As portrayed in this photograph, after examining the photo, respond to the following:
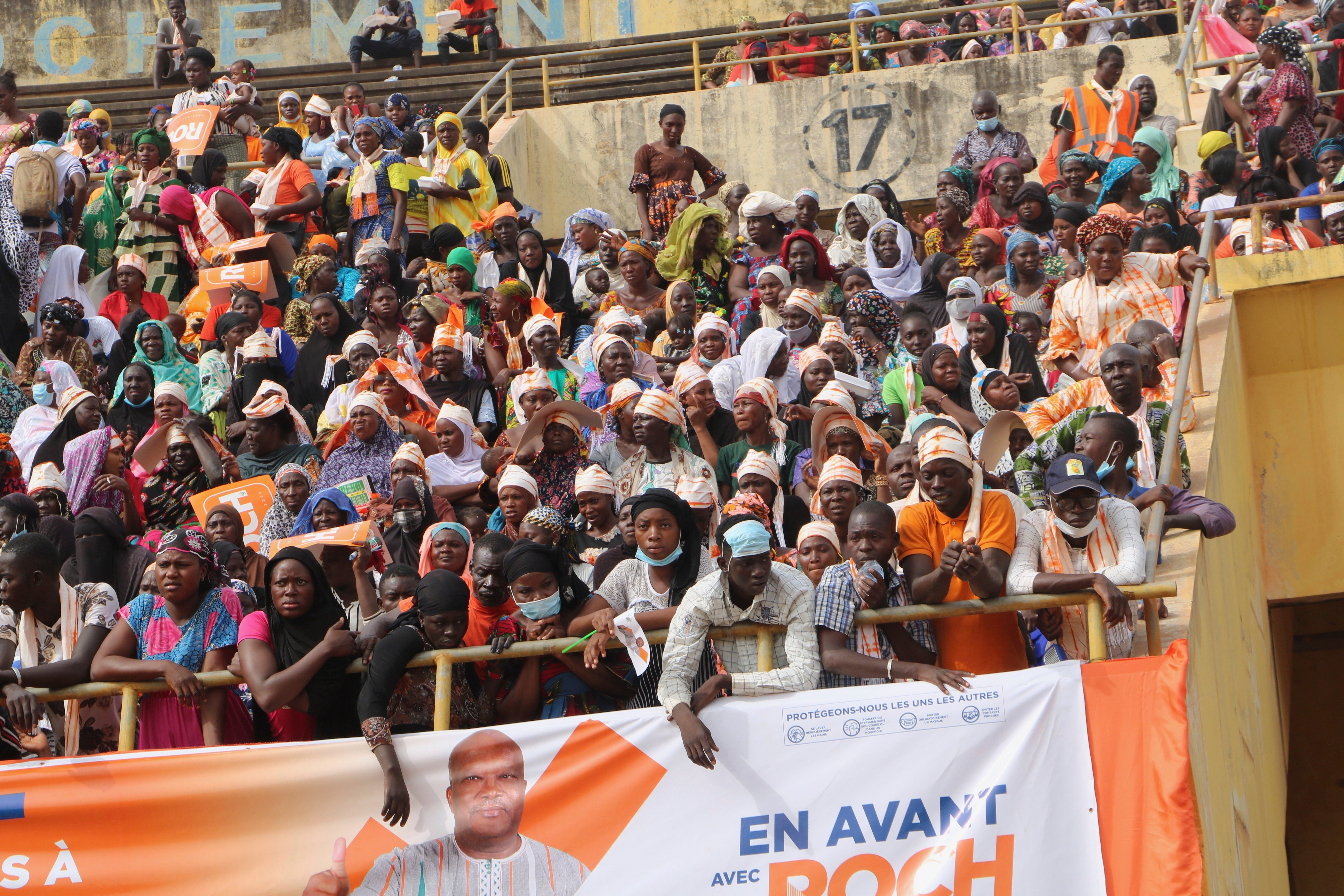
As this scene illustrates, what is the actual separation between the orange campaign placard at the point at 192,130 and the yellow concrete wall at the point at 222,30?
9.02m

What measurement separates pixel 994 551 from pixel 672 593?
131cm

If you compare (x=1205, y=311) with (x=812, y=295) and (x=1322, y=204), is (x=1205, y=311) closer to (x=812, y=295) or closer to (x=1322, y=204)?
(x=1322, y=204)

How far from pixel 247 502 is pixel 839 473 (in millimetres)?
3299

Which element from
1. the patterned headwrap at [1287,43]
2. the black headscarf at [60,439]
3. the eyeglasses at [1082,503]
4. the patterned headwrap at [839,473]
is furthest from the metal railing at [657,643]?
the patterned headwrap at [1287,43]

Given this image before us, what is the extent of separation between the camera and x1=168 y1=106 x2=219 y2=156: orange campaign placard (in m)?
14.7

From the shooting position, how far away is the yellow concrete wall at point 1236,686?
653 cm

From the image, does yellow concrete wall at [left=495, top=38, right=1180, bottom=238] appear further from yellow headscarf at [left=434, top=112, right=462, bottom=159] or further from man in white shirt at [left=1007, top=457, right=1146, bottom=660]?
man in white shirt at [left=1007, top=457, right=1146, bottom=660]

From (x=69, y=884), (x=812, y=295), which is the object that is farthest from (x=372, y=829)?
(x=812, y=295)

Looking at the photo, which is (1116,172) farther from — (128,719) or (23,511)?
(128,719)

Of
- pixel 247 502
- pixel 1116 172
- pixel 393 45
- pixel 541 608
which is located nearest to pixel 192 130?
pixel 393 45

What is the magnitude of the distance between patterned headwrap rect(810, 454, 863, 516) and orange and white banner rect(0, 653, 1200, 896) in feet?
4.43

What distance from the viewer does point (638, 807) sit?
646 centimetres

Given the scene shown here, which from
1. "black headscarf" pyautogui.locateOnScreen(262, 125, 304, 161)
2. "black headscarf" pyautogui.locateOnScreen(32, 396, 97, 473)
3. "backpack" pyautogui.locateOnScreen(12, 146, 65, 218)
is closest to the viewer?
"black headscarf" pyautogui.locateOnScreen(32, 396, 97, 473)

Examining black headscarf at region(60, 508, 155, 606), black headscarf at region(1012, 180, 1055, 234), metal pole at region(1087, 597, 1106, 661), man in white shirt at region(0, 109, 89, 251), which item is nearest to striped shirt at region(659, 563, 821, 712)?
metal pole at region(1087, 597, 1106, 661)
